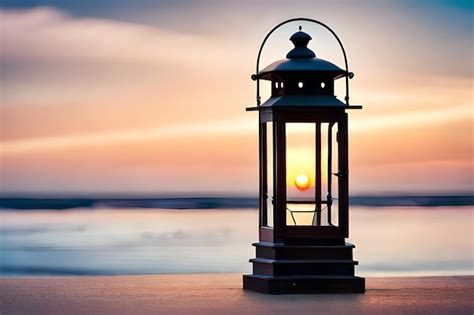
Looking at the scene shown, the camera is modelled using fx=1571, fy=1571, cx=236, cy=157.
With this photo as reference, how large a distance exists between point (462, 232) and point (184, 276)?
240 inches

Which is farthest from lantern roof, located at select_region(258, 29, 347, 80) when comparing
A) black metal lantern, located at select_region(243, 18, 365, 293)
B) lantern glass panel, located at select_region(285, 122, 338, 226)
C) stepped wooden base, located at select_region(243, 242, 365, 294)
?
stepped wooden base, located at select_region(243, 242, 365, 294)

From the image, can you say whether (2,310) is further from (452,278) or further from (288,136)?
(452,278)

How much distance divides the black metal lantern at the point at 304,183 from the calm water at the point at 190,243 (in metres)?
2.81

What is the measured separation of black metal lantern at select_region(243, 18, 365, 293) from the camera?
9.86 m

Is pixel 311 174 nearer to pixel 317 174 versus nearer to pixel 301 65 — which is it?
pixel 317 174

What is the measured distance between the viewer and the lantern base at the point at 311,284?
9789mm

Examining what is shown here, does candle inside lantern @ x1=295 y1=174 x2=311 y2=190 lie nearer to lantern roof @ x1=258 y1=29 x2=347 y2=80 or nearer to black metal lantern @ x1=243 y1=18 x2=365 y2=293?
black metal lantern @ x1=243 y1=18 x2=365 y2=293

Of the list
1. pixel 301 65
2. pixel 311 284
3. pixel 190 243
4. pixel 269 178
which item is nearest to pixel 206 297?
pixel 311 284

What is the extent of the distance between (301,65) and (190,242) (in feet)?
20.8

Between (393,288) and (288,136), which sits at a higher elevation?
(288,136)

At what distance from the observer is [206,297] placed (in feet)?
31.7

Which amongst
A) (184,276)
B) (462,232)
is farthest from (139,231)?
(184,276)

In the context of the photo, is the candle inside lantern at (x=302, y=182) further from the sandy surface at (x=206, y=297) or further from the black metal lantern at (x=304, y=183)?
the sandy surface at (x=206, y=297)

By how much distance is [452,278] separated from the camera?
1115cm
